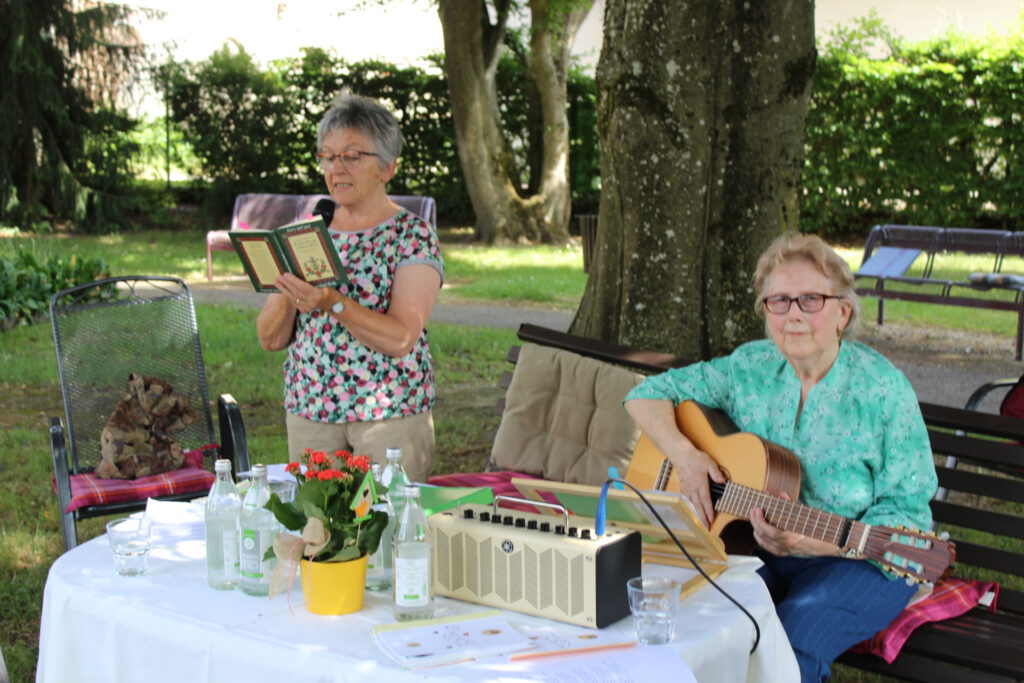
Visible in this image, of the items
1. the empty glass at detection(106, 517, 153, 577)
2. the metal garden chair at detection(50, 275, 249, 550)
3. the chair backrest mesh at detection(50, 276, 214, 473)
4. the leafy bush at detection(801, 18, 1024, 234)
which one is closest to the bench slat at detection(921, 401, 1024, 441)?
the empty glass at detection(106, 517, 153, 577)

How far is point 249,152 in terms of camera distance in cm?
1923

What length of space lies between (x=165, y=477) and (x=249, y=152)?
50.3 feet

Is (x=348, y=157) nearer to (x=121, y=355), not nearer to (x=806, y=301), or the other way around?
(x=806, y=301)

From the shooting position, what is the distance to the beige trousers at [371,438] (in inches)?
148

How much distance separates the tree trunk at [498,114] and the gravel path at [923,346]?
5.19m

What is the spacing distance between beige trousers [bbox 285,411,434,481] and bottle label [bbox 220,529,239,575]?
111 centimetres

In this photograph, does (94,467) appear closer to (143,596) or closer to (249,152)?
(143,596)

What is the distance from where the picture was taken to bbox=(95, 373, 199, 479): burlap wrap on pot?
4684 millimetres

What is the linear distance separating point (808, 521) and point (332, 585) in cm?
140

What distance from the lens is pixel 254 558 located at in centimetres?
258

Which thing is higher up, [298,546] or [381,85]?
[381,85]

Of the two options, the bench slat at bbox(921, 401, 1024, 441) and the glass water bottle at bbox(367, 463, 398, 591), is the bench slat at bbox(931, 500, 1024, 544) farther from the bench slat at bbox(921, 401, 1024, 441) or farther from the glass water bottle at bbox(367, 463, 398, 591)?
the glass water bottle at bbox(367, 463, 398, 591)

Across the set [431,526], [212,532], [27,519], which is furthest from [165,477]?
[431,526]

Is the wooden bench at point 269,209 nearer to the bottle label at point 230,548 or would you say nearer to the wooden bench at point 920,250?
the wooden bench at point 920,250
